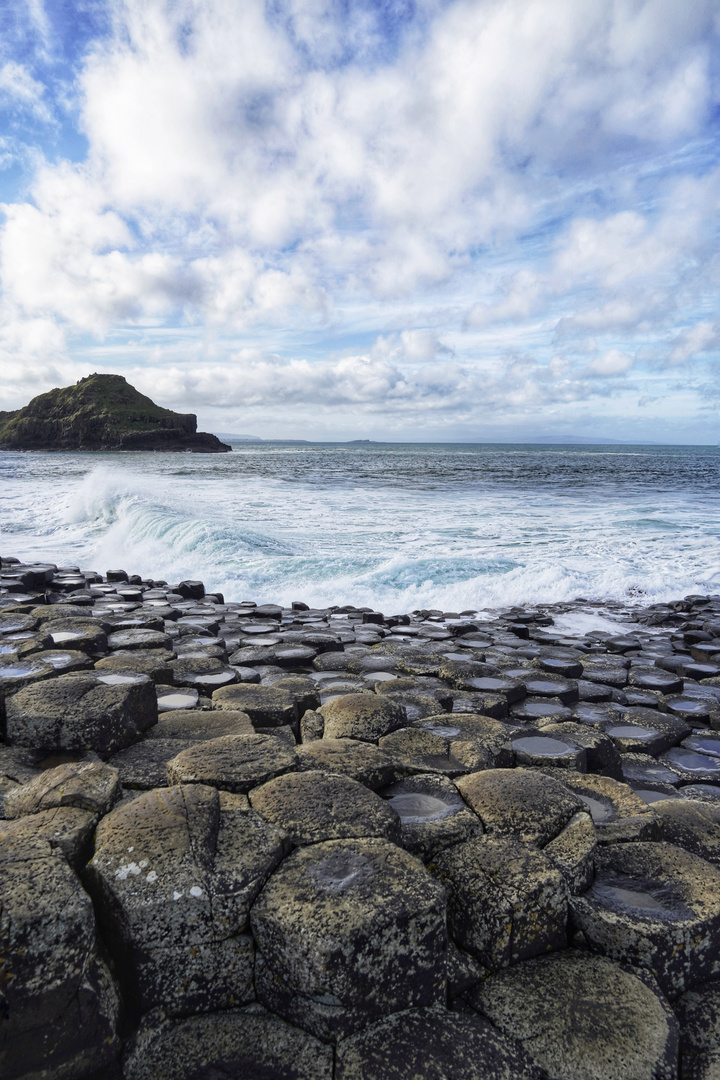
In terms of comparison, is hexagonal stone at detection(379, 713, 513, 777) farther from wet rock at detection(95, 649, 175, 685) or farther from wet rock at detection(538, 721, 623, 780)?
wet rock at detection(95, 649, 175, 685)

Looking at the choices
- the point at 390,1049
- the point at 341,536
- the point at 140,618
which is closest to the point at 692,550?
the point at 341,536

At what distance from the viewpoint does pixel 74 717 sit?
9.30 feet

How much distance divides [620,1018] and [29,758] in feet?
8.65

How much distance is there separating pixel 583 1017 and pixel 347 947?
799mm

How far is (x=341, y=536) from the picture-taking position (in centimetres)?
1730

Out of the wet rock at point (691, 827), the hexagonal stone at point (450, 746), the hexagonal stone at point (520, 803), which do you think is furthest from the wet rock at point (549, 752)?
the hexagonal stone at point (520, 803)

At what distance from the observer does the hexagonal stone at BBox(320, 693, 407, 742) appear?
10.7ft

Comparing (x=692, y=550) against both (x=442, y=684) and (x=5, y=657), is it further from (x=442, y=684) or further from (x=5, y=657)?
(x=5, y=657)

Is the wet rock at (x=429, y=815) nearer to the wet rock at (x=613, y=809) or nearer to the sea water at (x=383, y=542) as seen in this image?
the wet rock at (x=613, y=809)

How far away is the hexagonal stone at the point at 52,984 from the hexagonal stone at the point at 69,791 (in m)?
0.42

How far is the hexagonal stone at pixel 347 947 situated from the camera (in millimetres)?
1697

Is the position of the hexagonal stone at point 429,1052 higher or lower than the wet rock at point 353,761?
lower

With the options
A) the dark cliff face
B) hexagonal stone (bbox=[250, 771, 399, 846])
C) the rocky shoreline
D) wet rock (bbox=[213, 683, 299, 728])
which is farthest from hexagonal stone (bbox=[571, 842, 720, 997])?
the dark cliff face

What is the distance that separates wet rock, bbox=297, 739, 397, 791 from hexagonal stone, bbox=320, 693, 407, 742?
1.09 ft
